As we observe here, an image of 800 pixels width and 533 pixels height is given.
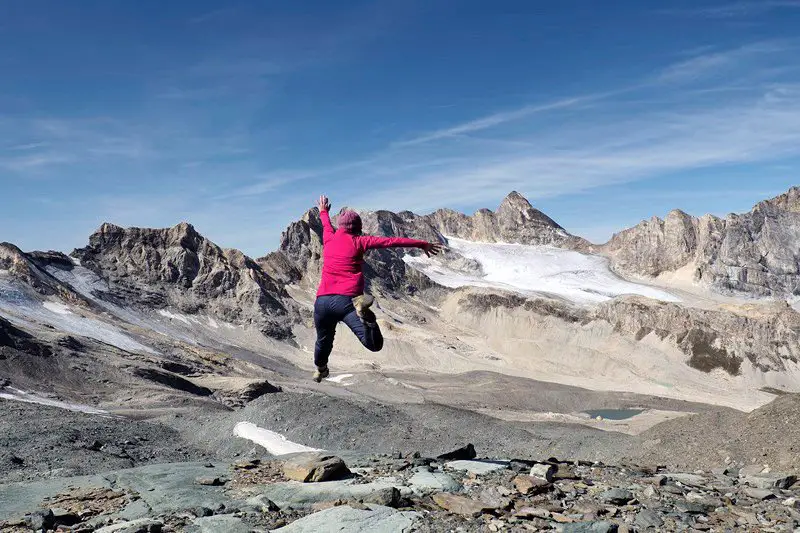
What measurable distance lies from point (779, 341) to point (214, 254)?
102589 millimetres

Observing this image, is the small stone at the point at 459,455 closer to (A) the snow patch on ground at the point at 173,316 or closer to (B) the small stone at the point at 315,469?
(B) the small stone at the point at 315,469

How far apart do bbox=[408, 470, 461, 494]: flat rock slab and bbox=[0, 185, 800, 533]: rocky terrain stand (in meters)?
0.07

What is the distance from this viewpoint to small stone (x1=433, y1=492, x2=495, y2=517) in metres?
8.98

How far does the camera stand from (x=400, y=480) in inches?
427

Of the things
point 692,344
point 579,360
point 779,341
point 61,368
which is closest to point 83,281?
point 61,368

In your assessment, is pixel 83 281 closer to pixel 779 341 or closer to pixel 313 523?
pixel 313 523

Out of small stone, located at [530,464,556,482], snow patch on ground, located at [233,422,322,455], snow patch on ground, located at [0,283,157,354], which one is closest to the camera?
small stone, located at [530,464,556,482]

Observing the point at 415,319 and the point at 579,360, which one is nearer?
the point at 579,360

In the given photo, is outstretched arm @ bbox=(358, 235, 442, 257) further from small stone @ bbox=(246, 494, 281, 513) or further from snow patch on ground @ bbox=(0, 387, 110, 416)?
snow patch on ground @ bbox=(0, 387, 110, 416)

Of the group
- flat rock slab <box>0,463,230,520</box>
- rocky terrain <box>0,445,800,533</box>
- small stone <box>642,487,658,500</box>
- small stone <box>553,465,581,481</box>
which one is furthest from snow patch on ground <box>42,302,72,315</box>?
small stone <box>642,487,658,500</box>

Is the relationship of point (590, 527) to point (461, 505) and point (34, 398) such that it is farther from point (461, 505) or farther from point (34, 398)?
point (34, 398)

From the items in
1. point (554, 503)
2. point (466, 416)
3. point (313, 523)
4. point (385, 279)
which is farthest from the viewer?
point (385, 279)

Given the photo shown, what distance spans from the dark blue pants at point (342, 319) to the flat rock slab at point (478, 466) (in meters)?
2.70

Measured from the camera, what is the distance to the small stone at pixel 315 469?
11258 mm
